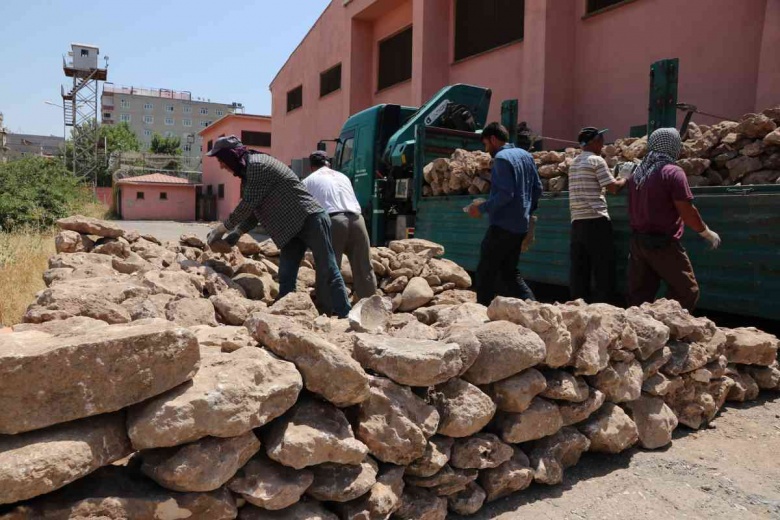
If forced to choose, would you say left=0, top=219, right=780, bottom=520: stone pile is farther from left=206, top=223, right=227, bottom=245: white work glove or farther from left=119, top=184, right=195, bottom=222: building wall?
left=119, top=184, right=195, bottom=222: building wall

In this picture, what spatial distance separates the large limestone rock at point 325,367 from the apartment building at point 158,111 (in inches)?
2739

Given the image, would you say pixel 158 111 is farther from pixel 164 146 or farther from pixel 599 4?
pixel 599 4

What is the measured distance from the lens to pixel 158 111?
71312mm

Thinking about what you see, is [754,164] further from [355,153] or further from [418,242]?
[355,153]

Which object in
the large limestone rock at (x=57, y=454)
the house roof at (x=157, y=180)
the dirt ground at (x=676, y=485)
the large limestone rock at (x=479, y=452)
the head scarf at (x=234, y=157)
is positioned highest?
the house roof at (x=157, y=180)

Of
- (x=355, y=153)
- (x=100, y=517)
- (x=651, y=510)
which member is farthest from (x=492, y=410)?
(x=355, y=153)

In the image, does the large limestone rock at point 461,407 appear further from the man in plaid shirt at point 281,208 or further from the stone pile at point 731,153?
the stone pile at point 731,153

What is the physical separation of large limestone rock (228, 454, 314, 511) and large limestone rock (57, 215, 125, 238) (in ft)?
13.4

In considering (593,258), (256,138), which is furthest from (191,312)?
(256,138)

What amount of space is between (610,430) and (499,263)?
203cm

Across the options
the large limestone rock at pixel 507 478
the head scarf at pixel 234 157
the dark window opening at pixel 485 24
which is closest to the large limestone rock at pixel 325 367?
the large limestone rock at pixel 507 478

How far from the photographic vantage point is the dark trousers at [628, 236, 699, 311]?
398 centimetres

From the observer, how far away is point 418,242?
6090mm

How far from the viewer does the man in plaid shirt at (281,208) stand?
436 centimetres
